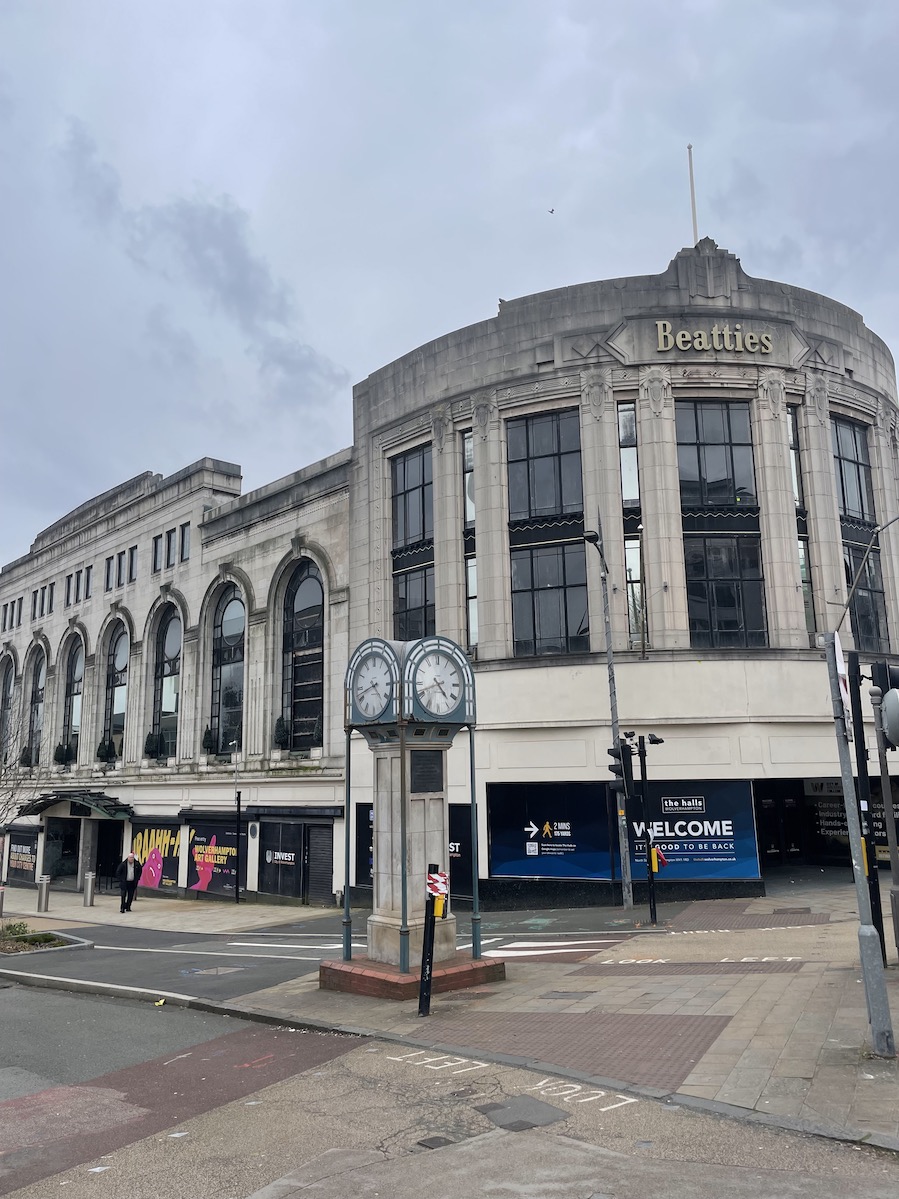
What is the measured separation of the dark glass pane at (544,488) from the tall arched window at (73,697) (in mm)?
32946

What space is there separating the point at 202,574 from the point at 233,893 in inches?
530

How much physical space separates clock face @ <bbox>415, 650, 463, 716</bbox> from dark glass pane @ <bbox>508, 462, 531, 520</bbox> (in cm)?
1307

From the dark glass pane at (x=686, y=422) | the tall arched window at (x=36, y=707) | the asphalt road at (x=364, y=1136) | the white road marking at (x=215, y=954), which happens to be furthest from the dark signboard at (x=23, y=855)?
the asphalt road at (x=364, y=1136)

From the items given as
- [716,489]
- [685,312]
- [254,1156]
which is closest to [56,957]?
[254,1156]

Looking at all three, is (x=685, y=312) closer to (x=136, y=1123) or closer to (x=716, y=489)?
(x=716, y=489)

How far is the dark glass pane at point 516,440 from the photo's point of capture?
2917cm

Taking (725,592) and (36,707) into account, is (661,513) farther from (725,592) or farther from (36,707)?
(36,707)

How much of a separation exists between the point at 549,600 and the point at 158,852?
75.9 ft

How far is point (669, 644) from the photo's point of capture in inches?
1038

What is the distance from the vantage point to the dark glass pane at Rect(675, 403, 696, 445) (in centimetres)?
2783

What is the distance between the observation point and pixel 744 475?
2780 centimetres

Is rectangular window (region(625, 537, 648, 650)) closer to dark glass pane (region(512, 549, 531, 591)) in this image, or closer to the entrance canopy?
dark glass pane (region(512, 549, 531, 591))

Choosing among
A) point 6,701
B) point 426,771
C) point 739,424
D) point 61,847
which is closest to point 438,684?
point 426,771

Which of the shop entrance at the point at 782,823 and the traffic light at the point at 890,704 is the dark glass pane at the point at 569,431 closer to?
the shop entrance at the point at 782,823
